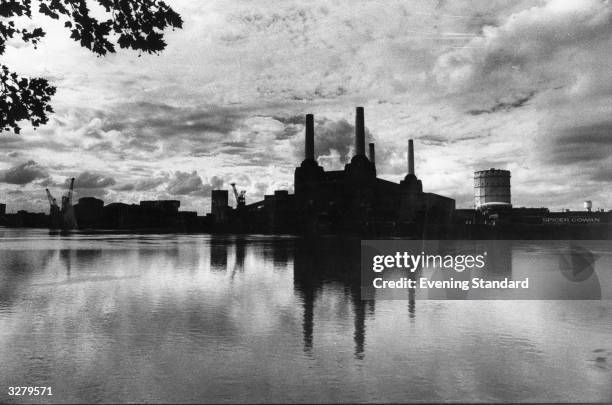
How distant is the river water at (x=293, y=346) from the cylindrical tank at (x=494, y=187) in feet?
382

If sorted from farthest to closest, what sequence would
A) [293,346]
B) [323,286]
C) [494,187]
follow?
1. [494,187]
2. [323,286]
3. [293,346]

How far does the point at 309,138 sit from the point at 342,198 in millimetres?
13019

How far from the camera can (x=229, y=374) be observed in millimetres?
7254

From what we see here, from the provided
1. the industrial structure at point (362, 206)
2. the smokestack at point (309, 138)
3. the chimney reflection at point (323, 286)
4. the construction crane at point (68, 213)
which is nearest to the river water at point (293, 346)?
the chimney reflection at point (323, 286)

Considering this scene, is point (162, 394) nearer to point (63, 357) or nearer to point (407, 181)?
point (63, 357)

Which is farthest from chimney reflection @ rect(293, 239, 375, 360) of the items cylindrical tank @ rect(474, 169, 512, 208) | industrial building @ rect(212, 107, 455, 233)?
cylindrical tank @ rect(474, 169, 512, 208)

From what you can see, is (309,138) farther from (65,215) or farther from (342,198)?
Result: (65,215)

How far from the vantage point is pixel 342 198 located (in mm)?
103625

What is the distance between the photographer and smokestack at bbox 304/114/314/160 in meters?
99.3

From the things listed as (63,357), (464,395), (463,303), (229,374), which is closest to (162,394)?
(229,374)

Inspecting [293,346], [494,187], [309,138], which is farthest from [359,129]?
[293,346]

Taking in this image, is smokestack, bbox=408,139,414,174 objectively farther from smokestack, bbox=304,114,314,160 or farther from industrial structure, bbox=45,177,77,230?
industrial structure, bbox=45,177,77,230

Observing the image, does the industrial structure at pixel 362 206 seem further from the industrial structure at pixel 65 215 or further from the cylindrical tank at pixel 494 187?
the industrial structure at pixel 65 215

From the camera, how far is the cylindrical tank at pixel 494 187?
125m
